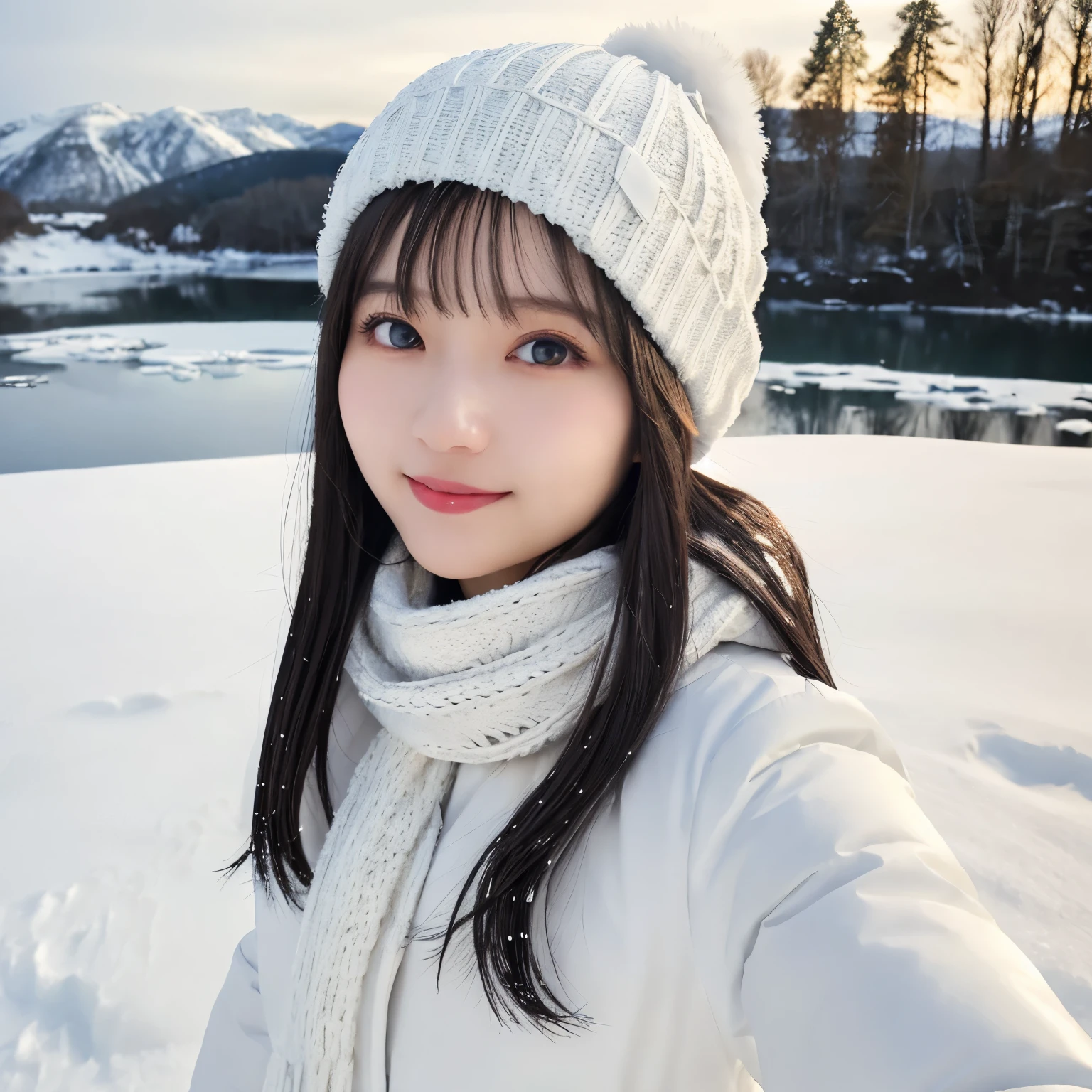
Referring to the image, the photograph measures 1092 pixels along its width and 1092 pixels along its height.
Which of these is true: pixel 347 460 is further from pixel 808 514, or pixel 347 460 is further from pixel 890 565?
pixel 808 514

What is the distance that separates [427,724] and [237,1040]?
0.38m

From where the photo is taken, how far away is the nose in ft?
1.57

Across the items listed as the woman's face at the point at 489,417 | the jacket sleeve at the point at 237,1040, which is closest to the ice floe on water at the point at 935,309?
the woman's face at the point at 489,417

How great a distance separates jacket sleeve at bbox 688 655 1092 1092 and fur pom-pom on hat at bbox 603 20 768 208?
1.37 ft

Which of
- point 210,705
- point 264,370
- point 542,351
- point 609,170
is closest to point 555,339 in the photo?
point 542,351

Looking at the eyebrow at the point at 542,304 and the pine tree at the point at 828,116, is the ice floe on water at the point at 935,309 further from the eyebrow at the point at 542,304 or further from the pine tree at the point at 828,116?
the eyebrow at the point at 542,304

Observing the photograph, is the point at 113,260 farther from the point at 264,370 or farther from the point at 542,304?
the point at 542,304

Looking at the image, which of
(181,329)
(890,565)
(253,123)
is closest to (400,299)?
(890,565)

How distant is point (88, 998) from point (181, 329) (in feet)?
16.2

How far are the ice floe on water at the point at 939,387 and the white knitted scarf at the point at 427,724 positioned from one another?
4.94 m

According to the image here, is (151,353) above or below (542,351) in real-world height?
below

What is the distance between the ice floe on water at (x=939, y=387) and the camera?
181 inches

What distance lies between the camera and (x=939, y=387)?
5.15 meters

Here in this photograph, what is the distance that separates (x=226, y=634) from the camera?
1.86 meters
